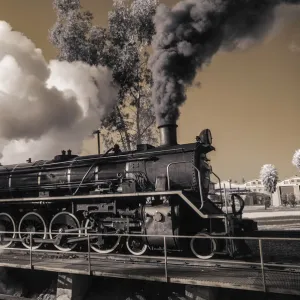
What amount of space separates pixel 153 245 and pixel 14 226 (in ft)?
15.3

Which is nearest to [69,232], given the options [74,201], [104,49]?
[74,201]

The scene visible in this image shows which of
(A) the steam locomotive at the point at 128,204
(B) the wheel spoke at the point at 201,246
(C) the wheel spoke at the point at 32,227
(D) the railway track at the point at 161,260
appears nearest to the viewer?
(D) the railway track at the point at 161,260

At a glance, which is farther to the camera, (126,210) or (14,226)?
(14,226)

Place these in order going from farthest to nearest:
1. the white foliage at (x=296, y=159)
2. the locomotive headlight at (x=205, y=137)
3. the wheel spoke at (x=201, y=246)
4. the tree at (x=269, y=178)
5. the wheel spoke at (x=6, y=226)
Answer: the tree at (x=269, y=178) < the white foliage at (x=296, y=159) < the wheel spoke at (x=6, y=226) < the locomotive headlight at (x=205, y=137) < the wheel spoke at (x=201, y=246)

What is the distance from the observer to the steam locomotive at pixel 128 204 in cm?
809

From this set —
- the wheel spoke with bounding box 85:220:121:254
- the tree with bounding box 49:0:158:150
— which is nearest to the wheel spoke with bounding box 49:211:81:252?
the wheel spoke with bounding box 85:220:121:254

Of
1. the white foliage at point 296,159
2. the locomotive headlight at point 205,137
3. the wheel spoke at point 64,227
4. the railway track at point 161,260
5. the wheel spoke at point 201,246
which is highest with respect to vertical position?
the white foliage at point 296,159

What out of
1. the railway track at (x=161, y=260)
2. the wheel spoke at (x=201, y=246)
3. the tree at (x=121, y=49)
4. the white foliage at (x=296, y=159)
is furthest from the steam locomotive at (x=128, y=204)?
the white foliage at (x=296, y=159)

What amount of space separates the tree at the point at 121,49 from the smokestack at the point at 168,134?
13284 mm

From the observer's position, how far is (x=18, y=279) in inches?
368

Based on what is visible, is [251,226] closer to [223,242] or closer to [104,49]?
[223,242]

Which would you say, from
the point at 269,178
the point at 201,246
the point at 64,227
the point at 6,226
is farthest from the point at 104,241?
the point at 269,178

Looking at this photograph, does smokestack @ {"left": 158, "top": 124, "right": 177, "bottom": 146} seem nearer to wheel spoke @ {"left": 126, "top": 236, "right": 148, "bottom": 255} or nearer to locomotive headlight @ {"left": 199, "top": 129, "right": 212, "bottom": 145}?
locomotive headlight @ {"left": 199, "top": 129, "right": 212, "bottom": 145}

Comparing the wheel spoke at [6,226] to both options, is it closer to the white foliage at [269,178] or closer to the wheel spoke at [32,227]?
the wheel spoke at [32,227]
